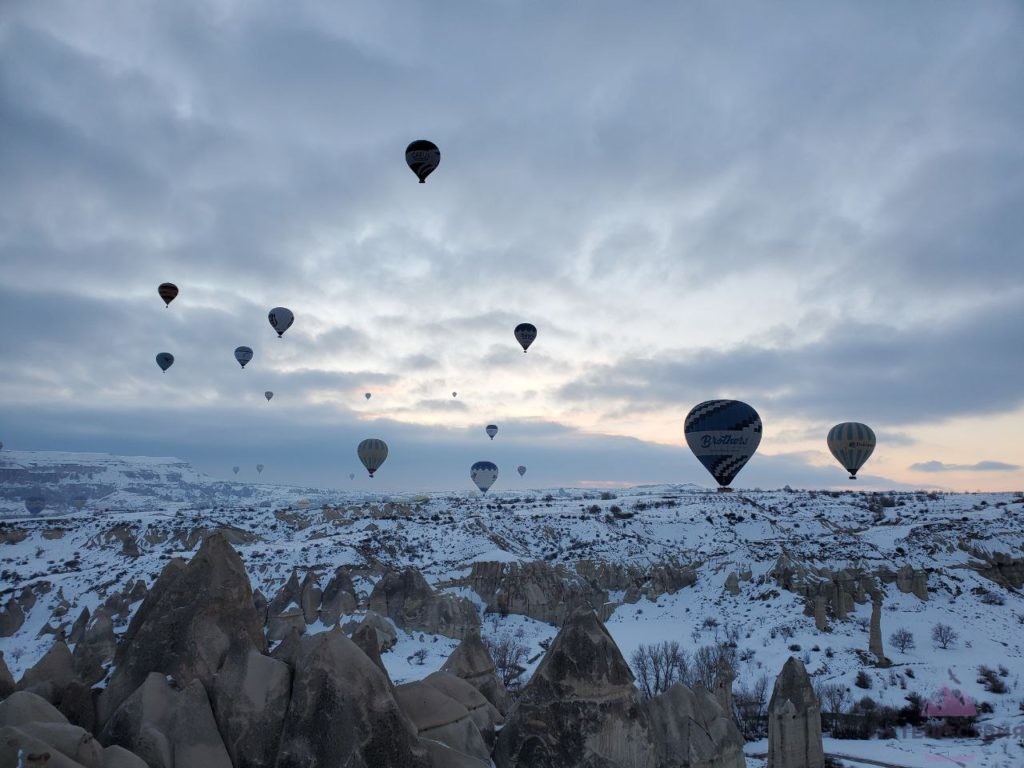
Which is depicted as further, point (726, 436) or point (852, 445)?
point (852, 445)

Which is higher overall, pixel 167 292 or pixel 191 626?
pixel 167 292

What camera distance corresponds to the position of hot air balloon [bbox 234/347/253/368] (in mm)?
67875

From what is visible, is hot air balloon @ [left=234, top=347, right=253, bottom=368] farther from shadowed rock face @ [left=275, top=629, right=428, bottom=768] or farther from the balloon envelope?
shadowed rock face @ [left=275, top=629, right=428, bottom=768]

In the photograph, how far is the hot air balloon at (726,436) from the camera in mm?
48344

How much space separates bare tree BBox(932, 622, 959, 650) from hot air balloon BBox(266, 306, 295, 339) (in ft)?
177

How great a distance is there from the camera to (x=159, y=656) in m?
11.6

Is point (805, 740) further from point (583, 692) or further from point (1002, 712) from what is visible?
point (1002, 712)

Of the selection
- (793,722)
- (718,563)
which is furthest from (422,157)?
(718,563)

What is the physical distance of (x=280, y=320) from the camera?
54.4 m

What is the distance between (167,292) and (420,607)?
104 feet

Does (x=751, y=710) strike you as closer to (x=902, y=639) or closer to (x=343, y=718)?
(x=902, y=639)

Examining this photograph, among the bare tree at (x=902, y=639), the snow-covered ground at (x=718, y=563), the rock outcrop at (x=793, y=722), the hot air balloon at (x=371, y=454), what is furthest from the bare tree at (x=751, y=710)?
the hot air balloon at (x=371, y=454)

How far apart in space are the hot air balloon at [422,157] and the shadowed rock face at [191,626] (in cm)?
3288

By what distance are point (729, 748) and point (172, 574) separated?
13741 mm
